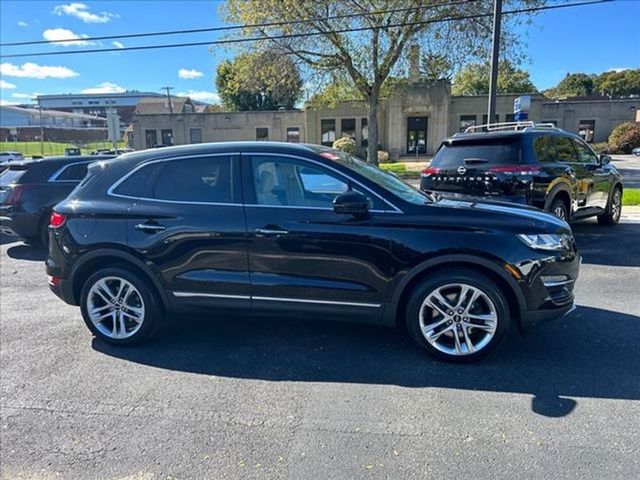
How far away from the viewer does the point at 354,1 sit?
1969 centimetres

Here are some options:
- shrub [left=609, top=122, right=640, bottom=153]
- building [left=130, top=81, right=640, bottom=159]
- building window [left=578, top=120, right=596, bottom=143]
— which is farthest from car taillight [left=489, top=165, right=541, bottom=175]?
building window [left=578, top=120, right=596, bottom=143]

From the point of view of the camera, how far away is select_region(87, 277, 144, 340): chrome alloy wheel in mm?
4055

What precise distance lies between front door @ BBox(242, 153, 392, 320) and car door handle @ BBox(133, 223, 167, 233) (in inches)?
30.6

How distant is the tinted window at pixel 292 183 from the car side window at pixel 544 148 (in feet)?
14.5

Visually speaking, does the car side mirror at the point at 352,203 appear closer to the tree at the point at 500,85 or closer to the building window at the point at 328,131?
the tree at the point at 500,85

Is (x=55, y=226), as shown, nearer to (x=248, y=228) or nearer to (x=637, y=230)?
(x=248, y=228)

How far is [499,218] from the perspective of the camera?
3.50 metres

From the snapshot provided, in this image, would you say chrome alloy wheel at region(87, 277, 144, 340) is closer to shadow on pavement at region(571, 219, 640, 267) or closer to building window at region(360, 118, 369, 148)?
shadow on pavement at region(571, 219, 640, 267)

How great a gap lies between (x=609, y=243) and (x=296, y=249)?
6278mm

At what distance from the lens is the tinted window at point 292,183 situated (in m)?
3.72

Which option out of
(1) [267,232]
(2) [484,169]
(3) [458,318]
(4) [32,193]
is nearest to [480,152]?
(2) [484,169]

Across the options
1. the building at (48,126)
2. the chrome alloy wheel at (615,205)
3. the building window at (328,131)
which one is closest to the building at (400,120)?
the building window at (328,131)

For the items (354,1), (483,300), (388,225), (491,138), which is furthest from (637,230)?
(354,1)

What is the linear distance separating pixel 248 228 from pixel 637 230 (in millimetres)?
7990
